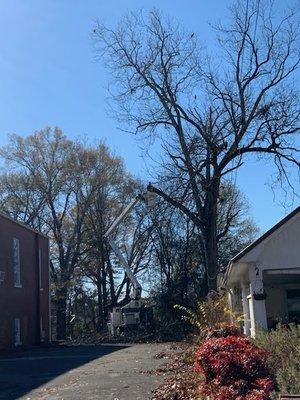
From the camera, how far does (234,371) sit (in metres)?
8.88

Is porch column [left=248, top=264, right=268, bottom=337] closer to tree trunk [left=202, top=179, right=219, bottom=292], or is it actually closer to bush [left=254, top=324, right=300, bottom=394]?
bush [left=254, top=324, right=300, bottom=394]

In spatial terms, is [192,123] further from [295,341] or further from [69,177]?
[69,177]

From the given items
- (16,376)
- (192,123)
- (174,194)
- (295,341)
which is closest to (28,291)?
(174,194)

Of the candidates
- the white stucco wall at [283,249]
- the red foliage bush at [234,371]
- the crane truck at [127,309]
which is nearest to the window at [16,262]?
the crane truck at [127,309]

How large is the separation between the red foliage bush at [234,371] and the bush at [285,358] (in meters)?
0.19

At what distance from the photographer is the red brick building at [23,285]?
34250mm

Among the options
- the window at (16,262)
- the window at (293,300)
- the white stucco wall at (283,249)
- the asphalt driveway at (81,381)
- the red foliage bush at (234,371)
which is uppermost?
the window at (16,262)

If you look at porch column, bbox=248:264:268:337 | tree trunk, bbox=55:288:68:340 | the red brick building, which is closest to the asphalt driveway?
porch column, bbox=248:264:268:337

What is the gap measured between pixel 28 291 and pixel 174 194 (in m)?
12.4

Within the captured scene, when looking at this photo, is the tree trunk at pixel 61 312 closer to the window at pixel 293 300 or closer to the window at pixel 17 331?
the window at pixel 17 331

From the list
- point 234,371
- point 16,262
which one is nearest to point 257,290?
point 234,371

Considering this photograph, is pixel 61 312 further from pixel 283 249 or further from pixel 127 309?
pixel 283 249

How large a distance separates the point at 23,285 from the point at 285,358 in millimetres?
29821

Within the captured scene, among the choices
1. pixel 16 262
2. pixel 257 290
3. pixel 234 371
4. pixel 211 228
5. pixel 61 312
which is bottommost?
pixel 234 371
